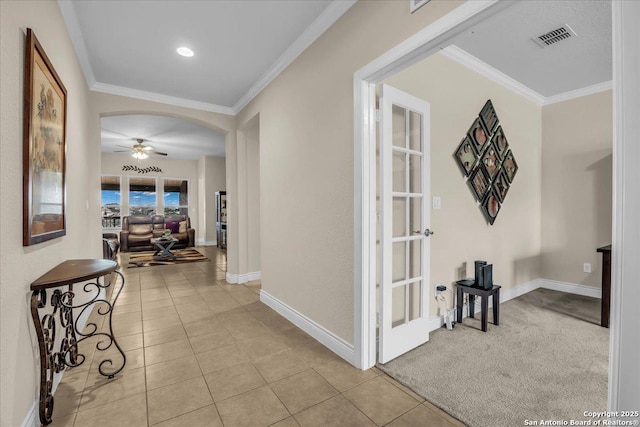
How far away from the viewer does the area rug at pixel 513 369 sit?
1.66 metres

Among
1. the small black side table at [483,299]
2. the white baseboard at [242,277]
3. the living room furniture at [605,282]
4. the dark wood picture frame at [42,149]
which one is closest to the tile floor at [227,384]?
the dark wood picture frame at [42,149]

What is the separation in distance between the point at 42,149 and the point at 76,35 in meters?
1.53

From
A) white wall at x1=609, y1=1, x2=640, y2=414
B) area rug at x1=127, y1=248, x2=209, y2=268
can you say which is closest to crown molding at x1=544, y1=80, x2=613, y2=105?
white wall at x1=609, y1=1, x2=640, y2=414

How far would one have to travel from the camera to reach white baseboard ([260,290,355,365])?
222 centimetres

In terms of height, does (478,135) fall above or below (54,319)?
above

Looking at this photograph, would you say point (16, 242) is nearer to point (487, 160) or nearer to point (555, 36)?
point (487, 160)

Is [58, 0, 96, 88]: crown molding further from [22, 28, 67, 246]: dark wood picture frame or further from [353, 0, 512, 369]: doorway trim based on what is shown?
[353, 0, 512, 369]: doorway trim

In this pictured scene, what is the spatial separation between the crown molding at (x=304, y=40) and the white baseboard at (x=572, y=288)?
4347 millimetres

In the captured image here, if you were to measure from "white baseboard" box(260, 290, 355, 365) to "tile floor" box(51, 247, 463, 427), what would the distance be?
0.17 feet

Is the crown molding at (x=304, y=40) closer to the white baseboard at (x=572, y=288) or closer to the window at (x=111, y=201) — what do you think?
the white baseboard at (x=572, y=288)

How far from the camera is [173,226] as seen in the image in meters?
8.34

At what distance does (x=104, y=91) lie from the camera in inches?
144

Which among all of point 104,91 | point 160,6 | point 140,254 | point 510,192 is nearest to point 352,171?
point 160,6

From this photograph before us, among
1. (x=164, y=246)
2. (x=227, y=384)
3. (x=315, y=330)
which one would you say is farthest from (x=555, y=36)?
(x=164, y=246)
